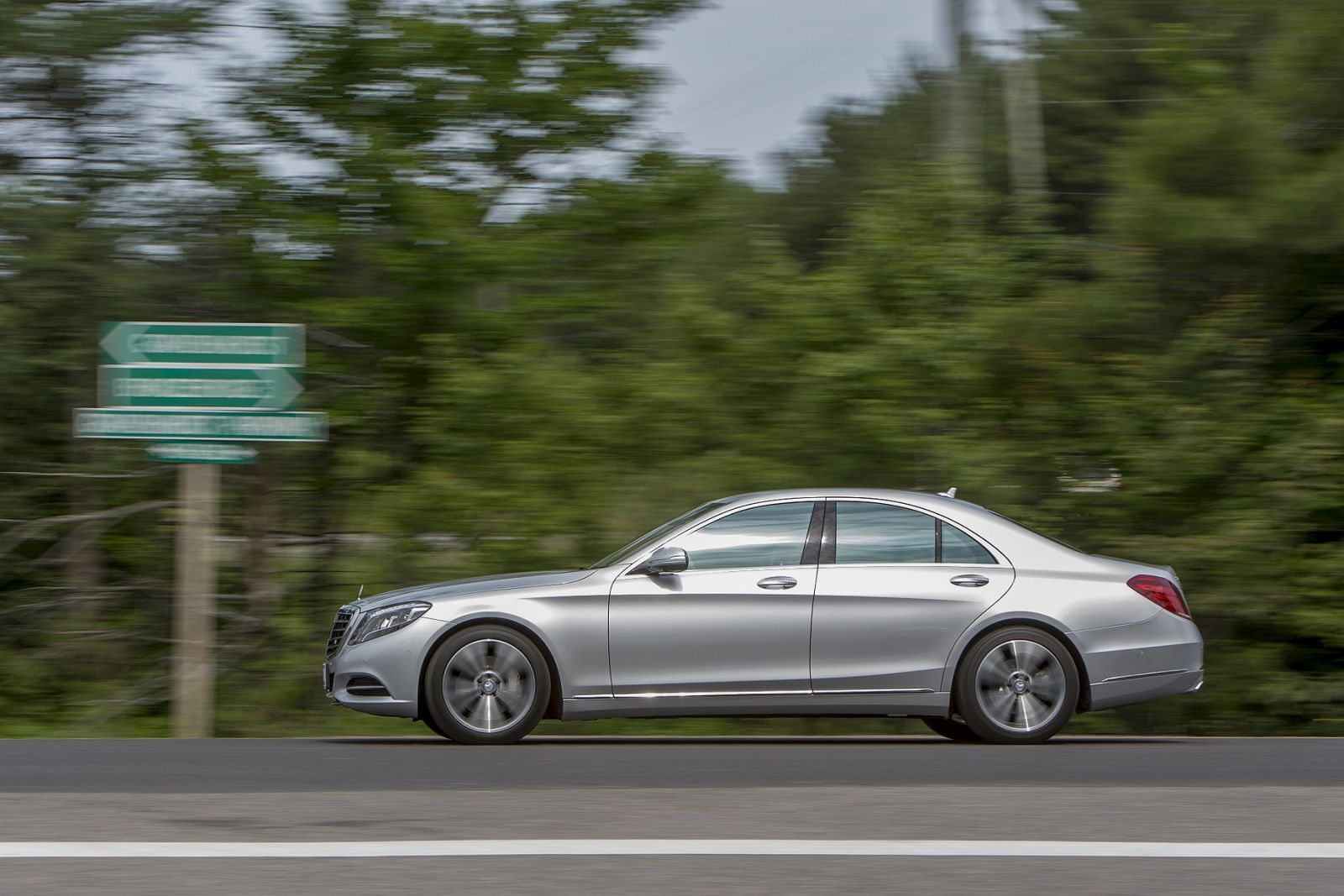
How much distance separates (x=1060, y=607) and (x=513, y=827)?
13.8 ft

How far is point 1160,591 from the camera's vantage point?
32.2 ft

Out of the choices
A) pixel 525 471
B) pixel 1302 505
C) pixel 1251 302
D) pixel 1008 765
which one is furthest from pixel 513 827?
pixel 1251 302

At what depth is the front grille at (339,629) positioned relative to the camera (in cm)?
1005

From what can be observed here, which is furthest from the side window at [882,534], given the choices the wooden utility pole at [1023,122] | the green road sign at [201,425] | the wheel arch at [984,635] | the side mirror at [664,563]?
the wooden utility pole at [1023,122]

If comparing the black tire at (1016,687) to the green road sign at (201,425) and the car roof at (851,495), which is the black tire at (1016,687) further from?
the green road sign at (201,425)

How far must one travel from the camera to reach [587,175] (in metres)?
15.0

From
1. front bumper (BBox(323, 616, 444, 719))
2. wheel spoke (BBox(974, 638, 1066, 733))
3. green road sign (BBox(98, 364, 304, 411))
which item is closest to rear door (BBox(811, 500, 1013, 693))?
wheel spoke (BBox(974, 638, 1066, 733))

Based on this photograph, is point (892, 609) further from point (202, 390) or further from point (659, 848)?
point (202, 390)

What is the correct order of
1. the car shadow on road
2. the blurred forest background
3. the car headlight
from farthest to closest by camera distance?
the blurred forest background, the car shadow on road, the car headlight

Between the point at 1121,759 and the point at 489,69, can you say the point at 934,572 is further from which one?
the point at 489,69

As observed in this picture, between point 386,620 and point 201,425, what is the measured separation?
9.47ft

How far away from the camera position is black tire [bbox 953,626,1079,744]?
9.56 m

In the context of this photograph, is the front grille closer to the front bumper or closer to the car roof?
the front bumper

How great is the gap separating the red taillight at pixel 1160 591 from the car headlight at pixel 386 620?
424 centimetres
